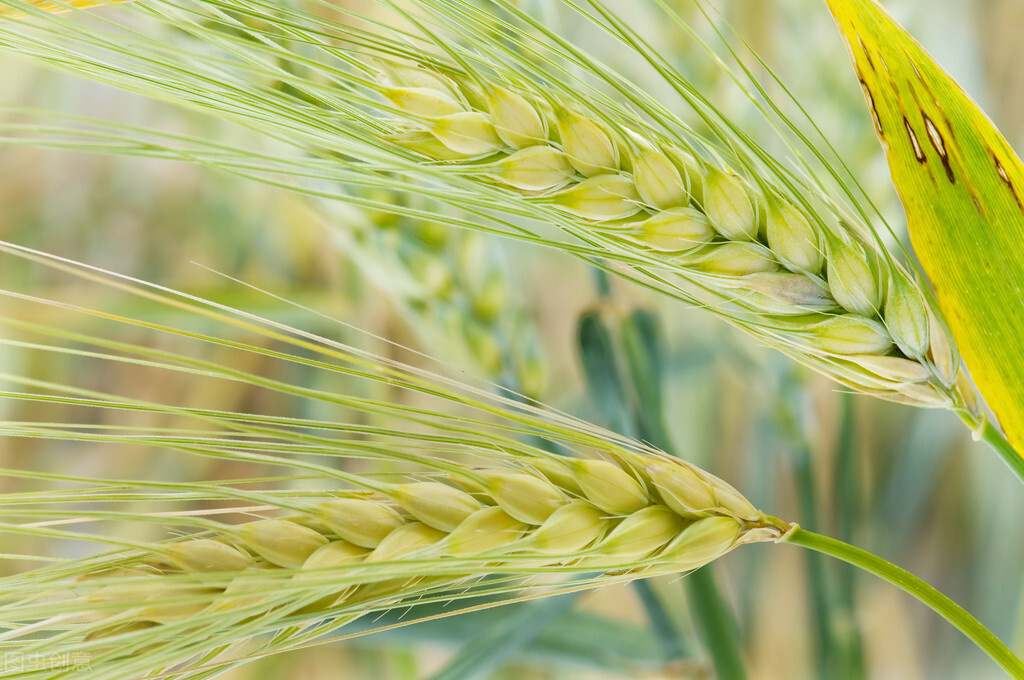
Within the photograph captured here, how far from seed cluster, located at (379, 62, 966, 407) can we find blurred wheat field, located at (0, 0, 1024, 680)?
13cm

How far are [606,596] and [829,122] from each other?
0.42m

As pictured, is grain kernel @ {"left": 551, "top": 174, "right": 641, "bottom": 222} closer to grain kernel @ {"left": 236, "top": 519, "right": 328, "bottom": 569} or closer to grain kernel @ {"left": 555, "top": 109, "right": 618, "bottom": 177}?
grain kernel @ {"left": 555, "top": 109, "right": 618, "bottom": 177}

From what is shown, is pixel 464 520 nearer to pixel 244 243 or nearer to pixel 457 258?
pixel 457 258

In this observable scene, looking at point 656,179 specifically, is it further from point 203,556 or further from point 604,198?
point 203,556

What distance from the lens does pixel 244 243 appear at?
2.10 feet

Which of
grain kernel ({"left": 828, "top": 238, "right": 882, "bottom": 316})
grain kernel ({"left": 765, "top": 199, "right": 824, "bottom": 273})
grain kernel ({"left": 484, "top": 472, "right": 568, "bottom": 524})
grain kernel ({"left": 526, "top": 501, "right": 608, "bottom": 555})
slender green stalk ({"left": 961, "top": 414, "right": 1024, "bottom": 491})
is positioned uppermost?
grain kernel ({"left": 765, "top": 199, "right": 824, "bottom": 273})

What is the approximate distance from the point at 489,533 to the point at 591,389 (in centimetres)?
15

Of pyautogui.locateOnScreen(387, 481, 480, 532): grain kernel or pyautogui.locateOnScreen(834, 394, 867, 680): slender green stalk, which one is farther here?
pyautogui.locateOnScreen(834, 394, 867, 680): slender green stalk

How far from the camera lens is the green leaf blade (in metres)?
0.18

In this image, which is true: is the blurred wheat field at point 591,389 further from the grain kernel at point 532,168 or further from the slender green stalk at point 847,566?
the grain kernel at point 532,168

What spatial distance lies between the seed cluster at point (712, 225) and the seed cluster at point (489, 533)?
0.05 m

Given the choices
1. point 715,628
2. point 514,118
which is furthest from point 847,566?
point 514,118

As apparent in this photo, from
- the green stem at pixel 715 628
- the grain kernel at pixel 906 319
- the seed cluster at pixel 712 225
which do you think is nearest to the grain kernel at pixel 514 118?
the seed cluster at pixel 712 225

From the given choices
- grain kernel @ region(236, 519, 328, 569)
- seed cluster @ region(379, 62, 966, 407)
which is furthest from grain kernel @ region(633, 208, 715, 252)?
grain kernel @ region(236, 519, 328, 569)
